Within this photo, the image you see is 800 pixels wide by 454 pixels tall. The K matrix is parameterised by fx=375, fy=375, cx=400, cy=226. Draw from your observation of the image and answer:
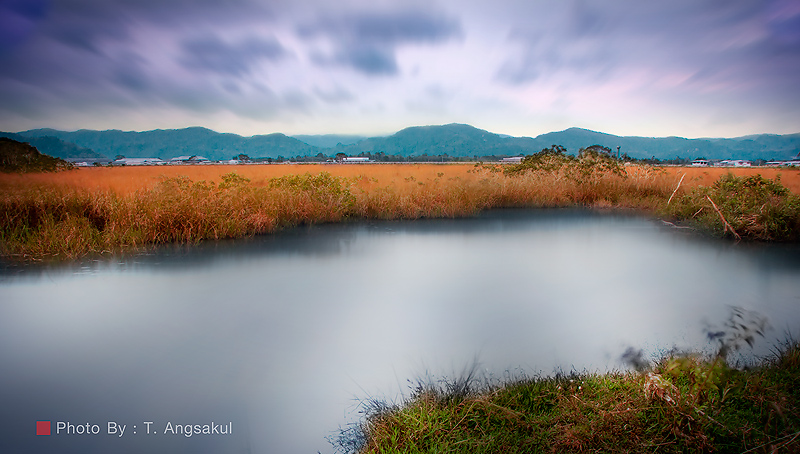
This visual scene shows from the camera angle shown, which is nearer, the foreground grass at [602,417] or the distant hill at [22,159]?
the foreground grass at [602,417]

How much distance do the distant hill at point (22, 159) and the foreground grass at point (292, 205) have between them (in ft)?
2.25

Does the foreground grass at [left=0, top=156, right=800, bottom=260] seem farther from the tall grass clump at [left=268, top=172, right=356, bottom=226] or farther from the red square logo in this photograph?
the red square logo

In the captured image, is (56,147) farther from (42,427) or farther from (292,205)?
(42,427)

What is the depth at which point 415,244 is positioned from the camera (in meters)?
10.0

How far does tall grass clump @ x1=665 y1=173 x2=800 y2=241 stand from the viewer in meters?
9.00

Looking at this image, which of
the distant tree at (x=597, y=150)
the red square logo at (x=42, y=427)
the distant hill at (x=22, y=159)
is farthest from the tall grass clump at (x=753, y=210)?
the distant hill at (x=22, y=159)

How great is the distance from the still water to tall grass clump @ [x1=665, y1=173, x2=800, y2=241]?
756 mm

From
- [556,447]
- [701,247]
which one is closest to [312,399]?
[556,447]

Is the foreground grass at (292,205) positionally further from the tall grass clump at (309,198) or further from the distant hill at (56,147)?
the distant hill at (56,147)

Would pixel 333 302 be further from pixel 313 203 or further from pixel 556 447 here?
pixel 313 203

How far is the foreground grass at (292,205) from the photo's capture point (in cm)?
811

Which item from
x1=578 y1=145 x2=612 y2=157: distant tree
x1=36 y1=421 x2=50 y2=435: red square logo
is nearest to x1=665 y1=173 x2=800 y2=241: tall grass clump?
x1=578 y1=145 x2=612 y2=157: distant tree

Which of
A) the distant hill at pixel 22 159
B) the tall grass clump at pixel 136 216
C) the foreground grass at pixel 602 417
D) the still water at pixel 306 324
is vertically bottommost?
the still water at pixel 306 324

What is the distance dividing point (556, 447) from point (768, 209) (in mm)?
10806
